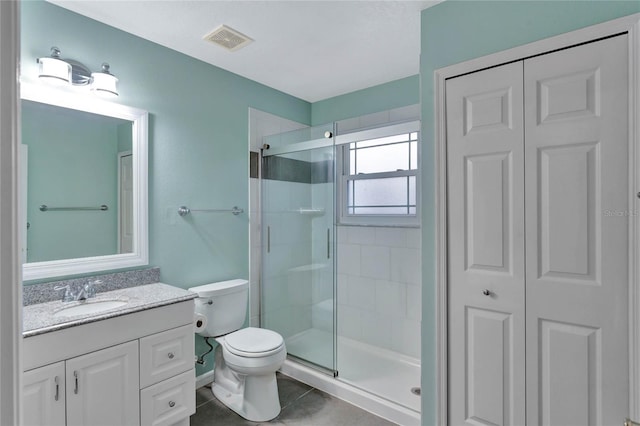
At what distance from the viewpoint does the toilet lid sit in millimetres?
2094

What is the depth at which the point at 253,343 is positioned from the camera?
2178 mm

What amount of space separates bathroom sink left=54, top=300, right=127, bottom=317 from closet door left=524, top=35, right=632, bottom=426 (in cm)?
205

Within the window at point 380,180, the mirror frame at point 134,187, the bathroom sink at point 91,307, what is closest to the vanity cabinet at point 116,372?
the bathroom sink at point 91,307

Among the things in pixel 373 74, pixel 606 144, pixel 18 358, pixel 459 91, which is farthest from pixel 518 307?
pixel 373 74

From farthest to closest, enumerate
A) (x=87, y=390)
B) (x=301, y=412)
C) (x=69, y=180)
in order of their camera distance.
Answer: (x=301, y=412) < (x=69, y=180) < (x=87, y=390)

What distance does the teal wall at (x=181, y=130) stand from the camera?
1.85m

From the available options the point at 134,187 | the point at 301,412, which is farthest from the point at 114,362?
the point at 301,412

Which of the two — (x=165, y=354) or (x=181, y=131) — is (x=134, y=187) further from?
(x=165, y=354)

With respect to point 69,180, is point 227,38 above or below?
above

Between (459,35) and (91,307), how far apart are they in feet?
7.80

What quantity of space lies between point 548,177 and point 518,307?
60cm

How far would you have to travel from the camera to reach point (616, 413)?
1313 millimetres

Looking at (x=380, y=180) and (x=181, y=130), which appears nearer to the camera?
(x=181, y=130)

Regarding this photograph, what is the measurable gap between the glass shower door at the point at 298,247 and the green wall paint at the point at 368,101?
54 cm
